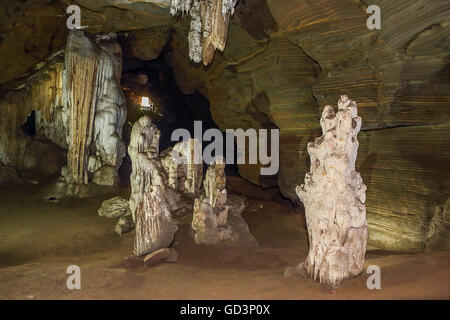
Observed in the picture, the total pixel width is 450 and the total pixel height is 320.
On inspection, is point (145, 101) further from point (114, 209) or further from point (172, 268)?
point (172, 268)

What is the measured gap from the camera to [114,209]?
9.73 metres

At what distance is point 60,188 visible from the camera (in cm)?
1157

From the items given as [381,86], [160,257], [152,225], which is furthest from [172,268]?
[381,86]

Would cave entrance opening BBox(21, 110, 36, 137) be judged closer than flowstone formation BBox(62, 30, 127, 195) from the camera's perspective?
No

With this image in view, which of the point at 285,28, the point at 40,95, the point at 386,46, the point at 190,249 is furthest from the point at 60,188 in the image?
the point at 386,46

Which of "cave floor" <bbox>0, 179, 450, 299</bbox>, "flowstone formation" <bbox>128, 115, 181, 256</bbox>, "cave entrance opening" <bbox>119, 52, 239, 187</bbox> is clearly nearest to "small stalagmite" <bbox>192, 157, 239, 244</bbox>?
"cave floor" <bbox>0, 179, 450, 299</bbox>

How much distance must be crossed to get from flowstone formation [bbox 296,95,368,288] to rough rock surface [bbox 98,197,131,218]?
651 cm

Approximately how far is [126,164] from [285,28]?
14.1m

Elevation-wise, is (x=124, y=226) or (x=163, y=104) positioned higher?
(x=163, y=104)

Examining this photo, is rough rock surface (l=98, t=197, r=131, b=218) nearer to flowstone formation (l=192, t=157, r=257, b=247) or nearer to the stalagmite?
the stalagmite

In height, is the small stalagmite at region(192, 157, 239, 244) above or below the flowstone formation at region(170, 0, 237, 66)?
below

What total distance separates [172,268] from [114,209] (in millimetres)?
→ 5121

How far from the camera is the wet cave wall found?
633cm
